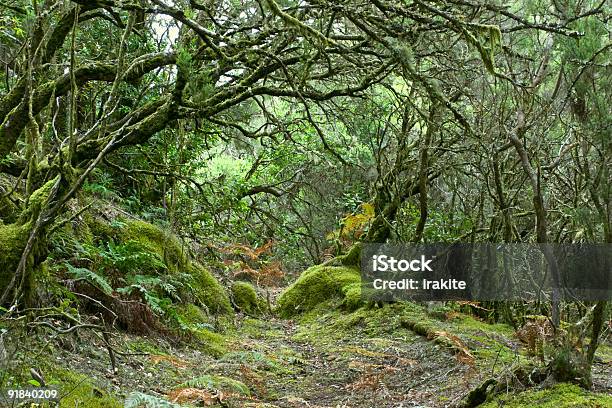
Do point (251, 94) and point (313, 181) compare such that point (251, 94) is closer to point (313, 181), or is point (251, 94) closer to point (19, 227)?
point (19, 227)

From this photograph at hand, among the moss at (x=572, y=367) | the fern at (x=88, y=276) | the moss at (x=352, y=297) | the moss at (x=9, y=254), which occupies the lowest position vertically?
the moss at (x=572, y=367)

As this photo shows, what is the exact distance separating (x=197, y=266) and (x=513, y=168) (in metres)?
4.89

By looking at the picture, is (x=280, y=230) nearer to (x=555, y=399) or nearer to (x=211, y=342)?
(x=211, y=342)

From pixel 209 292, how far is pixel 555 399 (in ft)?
19.6

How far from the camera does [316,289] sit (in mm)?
10680

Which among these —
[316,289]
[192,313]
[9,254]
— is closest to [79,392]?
[9,254]

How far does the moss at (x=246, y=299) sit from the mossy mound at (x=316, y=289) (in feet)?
1.31

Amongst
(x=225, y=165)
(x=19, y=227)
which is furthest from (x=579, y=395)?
(x=225, y=165)

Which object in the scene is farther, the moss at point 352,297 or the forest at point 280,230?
the moss at point 352,297

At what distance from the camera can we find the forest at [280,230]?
3994 mm

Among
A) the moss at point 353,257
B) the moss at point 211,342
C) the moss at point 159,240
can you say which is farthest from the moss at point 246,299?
the moss at point 211,342

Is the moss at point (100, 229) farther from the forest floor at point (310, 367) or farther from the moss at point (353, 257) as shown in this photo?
the moss at point (353, 257)

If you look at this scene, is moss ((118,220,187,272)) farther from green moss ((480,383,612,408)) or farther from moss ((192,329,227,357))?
green moss ((480,383,612,408))

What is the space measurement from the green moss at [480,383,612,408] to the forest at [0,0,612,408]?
0.07 feet
